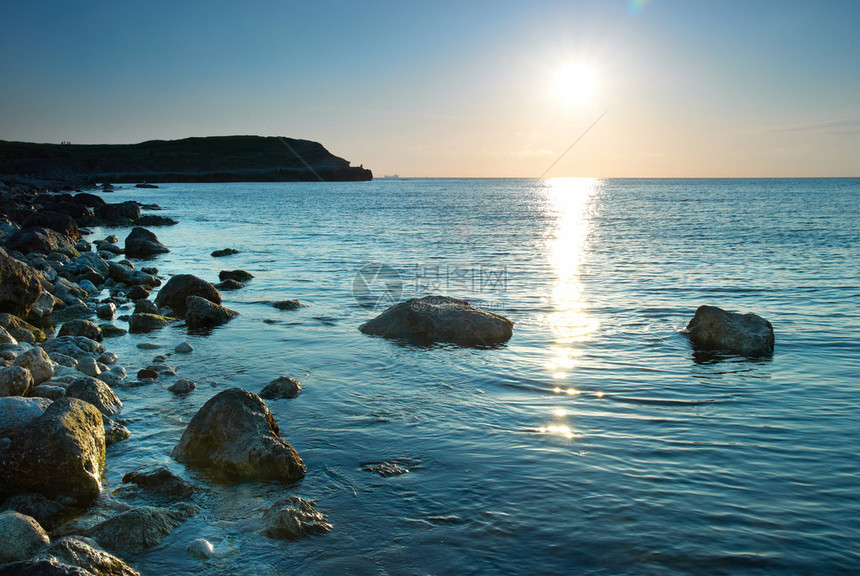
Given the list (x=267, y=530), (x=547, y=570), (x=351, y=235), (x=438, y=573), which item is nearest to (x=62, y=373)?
(x=267, y=530)

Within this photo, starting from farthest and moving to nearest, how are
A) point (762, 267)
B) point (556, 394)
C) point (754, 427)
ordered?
point (762, 267) < point (556, 394) < point (754, 427)

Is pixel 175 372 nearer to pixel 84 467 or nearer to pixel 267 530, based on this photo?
pixel 84 467

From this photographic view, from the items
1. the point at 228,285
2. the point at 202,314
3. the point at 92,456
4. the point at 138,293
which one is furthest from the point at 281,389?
the point at 228,285

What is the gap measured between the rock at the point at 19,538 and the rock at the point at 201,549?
1111mm

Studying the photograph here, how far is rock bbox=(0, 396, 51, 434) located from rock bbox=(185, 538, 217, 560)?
271cm

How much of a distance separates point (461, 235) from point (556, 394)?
3113 cm

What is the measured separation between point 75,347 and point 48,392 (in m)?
3.04

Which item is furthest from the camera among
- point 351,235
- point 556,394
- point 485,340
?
point 351,235

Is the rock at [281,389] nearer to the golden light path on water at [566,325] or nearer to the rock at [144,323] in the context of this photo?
the golden light path on water at [566,325]

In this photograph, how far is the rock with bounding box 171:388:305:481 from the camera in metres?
6.77

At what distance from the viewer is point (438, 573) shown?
199 inches

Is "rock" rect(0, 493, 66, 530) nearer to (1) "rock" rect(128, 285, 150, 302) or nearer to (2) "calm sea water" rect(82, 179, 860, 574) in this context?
(2) "calm sea water" rect(82, 179, 860, 574)

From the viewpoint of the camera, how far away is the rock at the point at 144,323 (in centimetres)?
1363

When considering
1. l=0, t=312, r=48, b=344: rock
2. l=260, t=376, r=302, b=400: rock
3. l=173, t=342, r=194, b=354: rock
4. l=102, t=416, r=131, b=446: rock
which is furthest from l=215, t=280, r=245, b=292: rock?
l=102, t=416, r=131, b=446: rock
